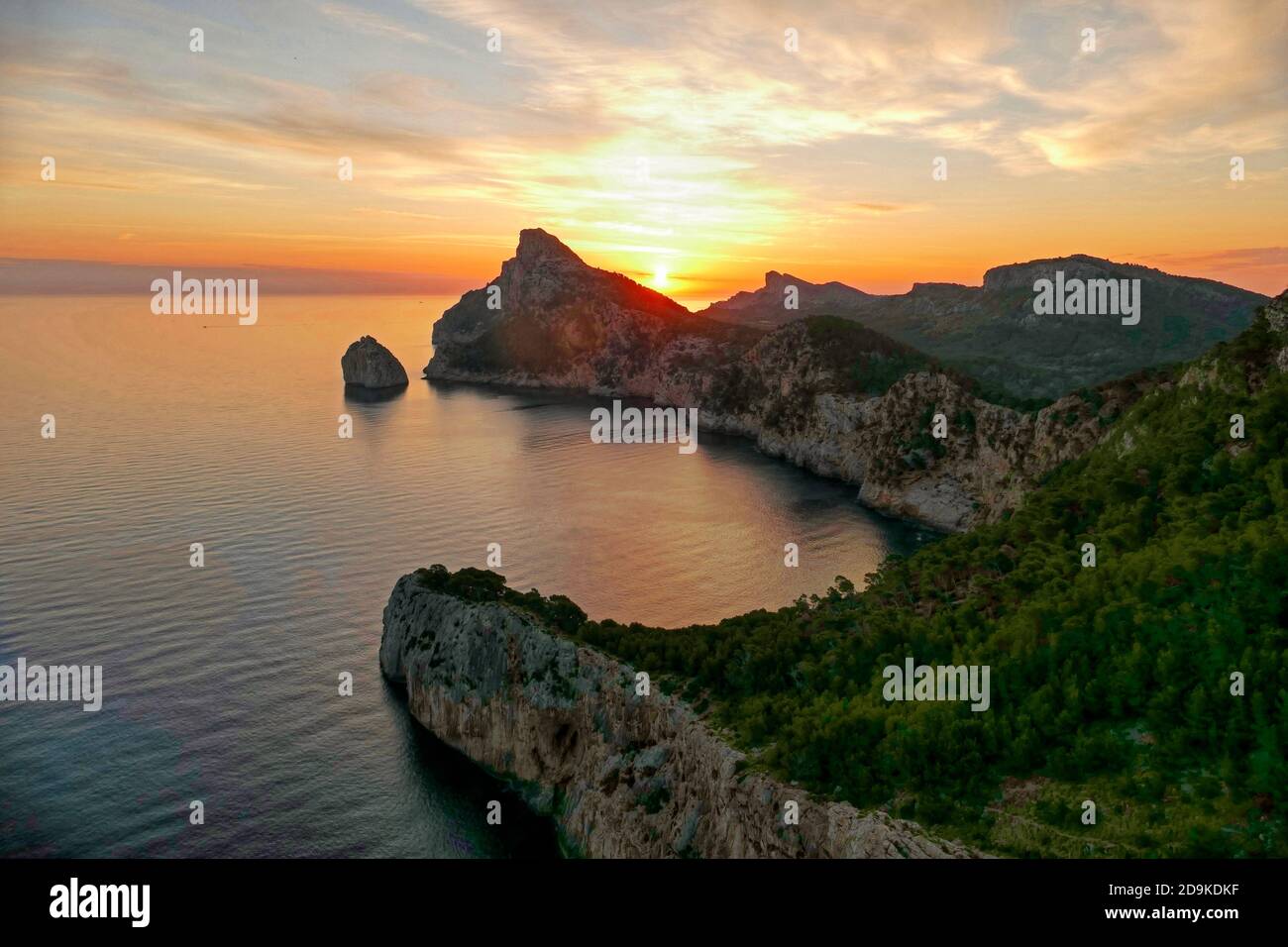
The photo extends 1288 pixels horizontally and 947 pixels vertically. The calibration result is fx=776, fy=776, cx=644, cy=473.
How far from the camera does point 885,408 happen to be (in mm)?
123938

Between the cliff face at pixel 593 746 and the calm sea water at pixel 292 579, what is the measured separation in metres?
2.81

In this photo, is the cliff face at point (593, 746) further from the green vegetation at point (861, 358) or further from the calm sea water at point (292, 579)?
the green vegetation at point (861, 358)

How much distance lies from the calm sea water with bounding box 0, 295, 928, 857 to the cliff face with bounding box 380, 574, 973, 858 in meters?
2.81

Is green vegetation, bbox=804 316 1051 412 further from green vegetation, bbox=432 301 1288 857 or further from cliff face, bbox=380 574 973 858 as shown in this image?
cliff face, bbox=380 574 973 858

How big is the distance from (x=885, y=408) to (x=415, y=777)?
9705 cm

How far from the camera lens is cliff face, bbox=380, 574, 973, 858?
92.7ft

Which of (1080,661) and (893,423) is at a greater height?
(893,423)

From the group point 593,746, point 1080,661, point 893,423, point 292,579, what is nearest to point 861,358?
point 893,423

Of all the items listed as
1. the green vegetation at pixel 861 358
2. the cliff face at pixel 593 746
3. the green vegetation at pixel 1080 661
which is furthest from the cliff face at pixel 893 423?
the cliff face at pixel 593 746

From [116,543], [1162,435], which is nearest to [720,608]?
[1162,435]

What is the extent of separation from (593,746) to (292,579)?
46.6 m

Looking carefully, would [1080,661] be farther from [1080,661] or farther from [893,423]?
[893,423]

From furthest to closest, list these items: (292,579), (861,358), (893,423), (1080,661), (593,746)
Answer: (861,358) < (893,423) < (292,579) < (593,746) < (1080,661)

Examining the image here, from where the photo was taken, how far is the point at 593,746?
42.3 m
